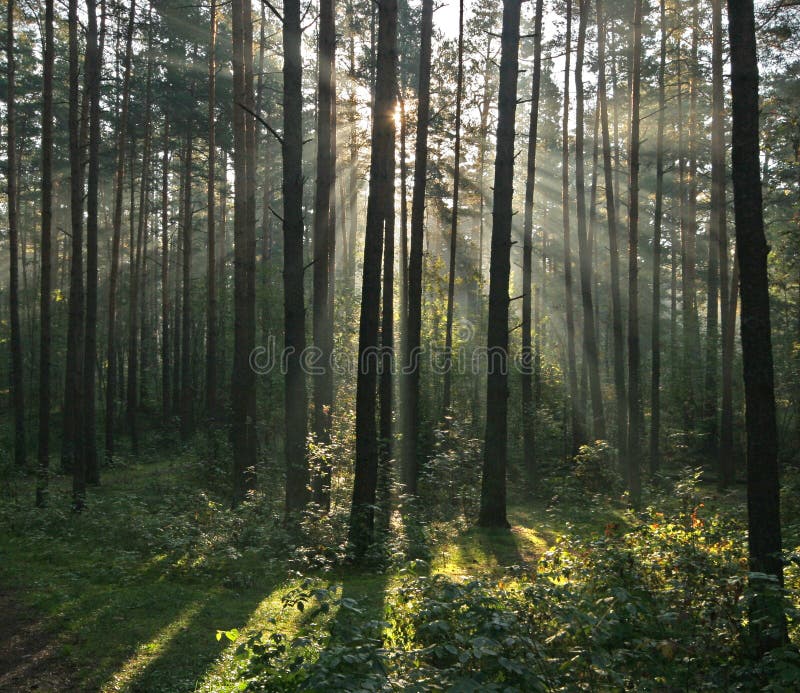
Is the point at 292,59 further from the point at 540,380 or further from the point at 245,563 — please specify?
the point at 540,380

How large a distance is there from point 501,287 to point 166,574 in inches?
296

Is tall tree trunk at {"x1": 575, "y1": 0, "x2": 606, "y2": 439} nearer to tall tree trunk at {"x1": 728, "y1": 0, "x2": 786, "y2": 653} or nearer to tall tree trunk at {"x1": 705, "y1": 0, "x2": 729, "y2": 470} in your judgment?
tall tree trunk at {"x1": 705, "y1": 0, "x2": 729, "y2": 470}

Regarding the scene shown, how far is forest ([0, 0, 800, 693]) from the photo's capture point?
5570 mm

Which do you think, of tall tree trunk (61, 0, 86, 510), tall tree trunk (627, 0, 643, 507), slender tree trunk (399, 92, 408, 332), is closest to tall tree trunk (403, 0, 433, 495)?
slender tree trunk (399, 92, 408, 332)

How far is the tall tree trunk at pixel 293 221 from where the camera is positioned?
10.9 meters

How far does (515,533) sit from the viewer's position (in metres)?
12.9

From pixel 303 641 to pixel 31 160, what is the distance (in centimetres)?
3427

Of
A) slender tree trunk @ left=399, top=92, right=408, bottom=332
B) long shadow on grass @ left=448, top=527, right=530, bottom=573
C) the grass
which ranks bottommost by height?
long shadow on grass @ left=448, top=527, right=530, bottom=573

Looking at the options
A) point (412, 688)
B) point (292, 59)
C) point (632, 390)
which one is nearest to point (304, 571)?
point (412, 688)

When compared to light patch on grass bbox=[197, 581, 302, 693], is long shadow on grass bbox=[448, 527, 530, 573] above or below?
below

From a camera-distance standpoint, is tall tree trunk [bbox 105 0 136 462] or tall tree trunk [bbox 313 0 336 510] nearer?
tall tree trunk [bbox 313 0 336 510]

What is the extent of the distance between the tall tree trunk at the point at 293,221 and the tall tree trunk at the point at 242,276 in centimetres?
379

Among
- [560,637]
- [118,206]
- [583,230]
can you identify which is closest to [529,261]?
[583,230]

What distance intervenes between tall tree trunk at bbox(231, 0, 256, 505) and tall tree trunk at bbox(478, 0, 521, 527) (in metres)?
5.45
